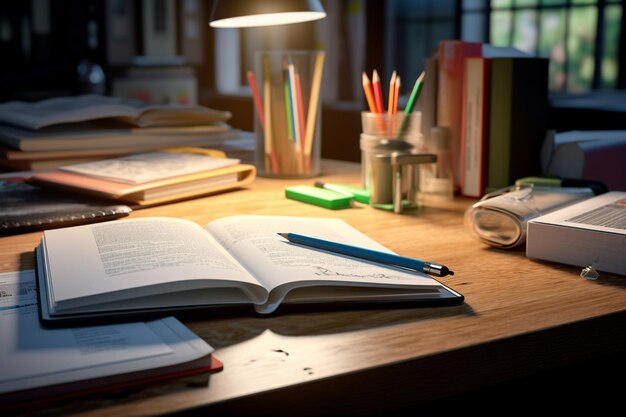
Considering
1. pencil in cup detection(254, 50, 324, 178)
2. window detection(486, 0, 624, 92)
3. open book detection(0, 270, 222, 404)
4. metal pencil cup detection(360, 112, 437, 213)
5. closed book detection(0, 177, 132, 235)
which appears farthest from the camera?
window detection(486, 0, 624, 92)

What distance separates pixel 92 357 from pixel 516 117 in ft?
2.67

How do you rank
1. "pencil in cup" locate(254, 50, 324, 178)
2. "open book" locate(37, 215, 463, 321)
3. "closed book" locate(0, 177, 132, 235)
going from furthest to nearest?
"pencil in cup" locate(254, 50, 324, 178)
"closed book" locate(0, 177, 132, 235)
"open book" locate(37, 215, 463, 321)

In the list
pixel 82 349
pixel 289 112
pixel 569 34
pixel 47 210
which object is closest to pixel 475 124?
pixel 289 112

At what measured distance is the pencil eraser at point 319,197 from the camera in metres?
1.14

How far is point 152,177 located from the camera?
118 centimetres

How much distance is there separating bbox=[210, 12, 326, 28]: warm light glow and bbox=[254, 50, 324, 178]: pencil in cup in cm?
6

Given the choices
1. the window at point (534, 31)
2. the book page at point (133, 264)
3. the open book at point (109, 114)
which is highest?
the window at point (534, 31)

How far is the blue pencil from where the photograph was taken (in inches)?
29.7

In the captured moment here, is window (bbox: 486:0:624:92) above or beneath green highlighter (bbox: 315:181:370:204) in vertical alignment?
above

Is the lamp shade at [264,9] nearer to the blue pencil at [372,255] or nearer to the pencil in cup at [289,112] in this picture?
the pencil in cup at [289,112]

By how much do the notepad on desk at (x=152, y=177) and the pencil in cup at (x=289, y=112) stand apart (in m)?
0.11

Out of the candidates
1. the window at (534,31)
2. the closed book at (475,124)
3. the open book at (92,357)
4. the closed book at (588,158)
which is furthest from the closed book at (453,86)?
the window at (534,31)

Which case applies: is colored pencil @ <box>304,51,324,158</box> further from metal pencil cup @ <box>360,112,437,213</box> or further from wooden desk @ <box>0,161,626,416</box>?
wooden desk @ <box>0,161,626,416</box>

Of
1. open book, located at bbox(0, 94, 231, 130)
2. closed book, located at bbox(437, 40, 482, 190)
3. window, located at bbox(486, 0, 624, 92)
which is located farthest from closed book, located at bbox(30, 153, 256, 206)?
window, located at bbox(486, 0, 624, 92)
